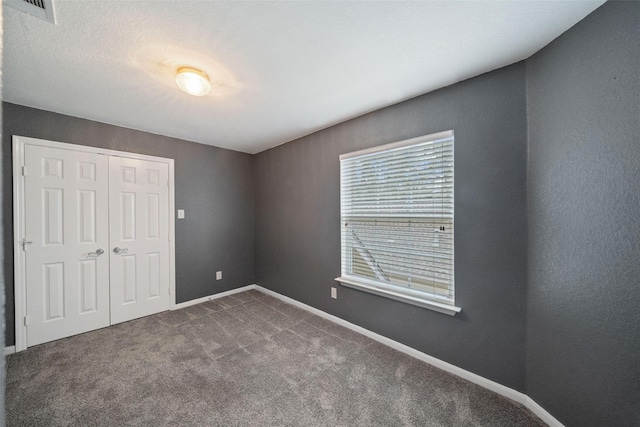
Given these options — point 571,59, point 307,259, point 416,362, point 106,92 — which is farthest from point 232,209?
point 571,59

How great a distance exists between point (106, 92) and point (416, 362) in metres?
3.43

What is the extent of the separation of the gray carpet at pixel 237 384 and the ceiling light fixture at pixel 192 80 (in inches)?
86.7

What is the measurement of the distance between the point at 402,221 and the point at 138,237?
2.91 m

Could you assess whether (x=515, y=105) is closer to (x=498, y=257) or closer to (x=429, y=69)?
(x=429, y=69)

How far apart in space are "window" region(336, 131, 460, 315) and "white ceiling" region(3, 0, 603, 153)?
524 millimetres

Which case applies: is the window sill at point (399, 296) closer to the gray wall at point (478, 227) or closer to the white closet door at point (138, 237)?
the gray wall at point (478, 227)

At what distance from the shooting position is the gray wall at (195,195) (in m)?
2.59

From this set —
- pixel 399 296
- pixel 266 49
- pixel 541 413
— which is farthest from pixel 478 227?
pixel 266 49

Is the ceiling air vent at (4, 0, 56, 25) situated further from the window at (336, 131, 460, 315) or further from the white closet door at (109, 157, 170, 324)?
the window at (336, 131, 460, 315)

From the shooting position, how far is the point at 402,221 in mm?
2539

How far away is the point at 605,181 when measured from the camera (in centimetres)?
154

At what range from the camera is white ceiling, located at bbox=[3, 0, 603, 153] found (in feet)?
5.23

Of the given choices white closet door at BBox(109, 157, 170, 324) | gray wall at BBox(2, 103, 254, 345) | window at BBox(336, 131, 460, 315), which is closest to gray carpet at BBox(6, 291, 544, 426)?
white closet door at BBox(109, 157, 170, 324)

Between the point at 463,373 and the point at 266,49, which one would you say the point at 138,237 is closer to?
the point at 266,49
